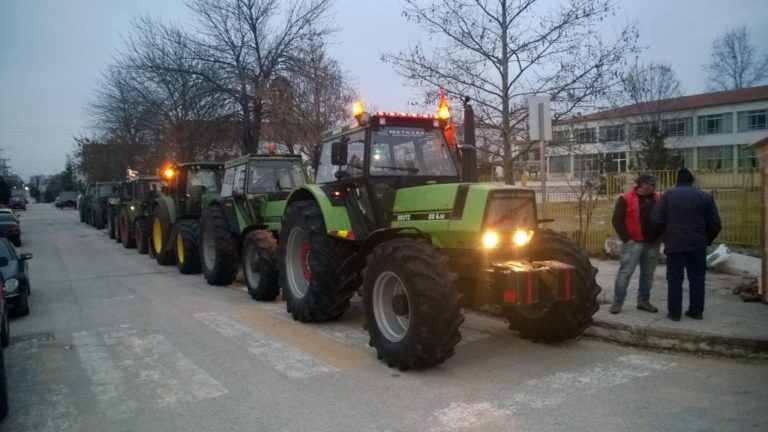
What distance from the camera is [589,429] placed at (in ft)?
13.6

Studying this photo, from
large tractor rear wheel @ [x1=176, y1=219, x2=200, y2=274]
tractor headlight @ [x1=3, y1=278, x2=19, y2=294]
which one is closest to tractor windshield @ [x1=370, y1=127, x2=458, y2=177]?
tractor headlight @ [x1=3, y1=278, x2=19, y2=294]

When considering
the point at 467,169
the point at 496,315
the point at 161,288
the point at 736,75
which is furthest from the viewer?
the point at 736,75

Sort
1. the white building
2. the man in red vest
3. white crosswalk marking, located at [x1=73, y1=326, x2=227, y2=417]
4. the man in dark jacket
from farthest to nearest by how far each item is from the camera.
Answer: the white building → the man in red vest → the man in dark jacket → white crosswalk marking, located at [x1=73, y1=326, x2=227, y2=417]

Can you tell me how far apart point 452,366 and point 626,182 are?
9.22 meters

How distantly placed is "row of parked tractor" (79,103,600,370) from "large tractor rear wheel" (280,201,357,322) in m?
0.02

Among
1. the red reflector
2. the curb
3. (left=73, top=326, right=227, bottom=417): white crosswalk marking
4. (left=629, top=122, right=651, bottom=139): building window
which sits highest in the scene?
(left=629, top=122, right=651, bottom=139): building window

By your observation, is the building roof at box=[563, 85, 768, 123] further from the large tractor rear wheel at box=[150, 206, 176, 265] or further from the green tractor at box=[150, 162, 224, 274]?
the large tractor rear wheel at box=[150, 206, 176, 265]

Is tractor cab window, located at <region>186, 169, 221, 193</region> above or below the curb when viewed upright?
above

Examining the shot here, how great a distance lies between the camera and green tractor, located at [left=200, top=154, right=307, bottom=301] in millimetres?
9617

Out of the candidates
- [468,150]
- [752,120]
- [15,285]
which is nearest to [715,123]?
[752,120]

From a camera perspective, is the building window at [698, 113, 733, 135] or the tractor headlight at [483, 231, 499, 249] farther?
the building window at [698, 113, 733, 135]

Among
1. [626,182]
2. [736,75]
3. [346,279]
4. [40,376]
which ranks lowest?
[40,376]

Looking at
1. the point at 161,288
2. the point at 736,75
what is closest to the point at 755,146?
the point at 161,288

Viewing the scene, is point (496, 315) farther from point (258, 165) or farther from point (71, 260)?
point (71, 260)
